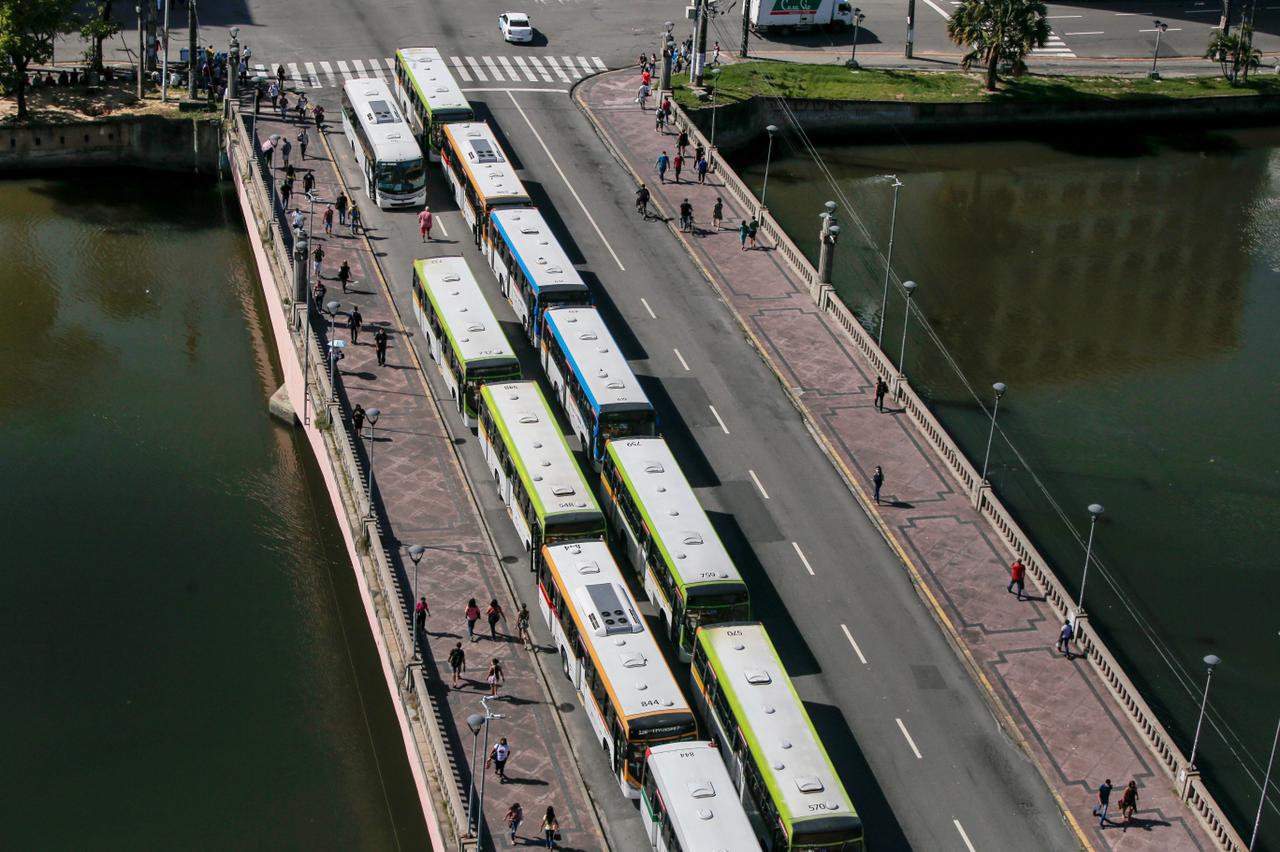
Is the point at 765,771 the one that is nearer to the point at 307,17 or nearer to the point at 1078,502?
the point at 1078,502

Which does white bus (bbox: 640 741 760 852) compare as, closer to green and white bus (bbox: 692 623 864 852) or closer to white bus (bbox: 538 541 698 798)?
white bus (bbox: 538 541 698 798)

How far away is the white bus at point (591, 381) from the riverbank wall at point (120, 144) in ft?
135

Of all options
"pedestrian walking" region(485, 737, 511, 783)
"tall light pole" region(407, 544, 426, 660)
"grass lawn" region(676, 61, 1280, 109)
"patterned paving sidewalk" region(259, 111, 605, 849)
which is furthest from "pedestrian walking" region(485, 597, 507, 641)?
"grass lawn" region(676, 61, 1280, 109)

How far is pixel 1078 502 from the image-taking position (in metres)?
95.2

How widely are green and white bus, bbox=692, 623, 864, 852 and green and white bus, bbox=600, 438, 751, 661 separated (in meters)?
2.07

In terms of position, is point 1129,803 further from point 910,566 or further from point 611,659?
point 611,659

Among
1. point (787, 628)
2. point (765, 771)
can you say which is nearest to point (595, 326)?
point (787, 628)

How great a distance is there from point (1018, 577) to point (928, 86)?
220 feet

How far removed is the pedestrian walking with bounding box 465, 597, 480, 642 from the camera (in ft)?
254

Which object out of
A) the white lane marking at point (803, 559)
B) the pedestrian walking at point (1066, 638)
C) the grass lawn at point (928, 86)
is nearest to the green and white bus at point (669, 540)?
the white lane marking at point (803, 559)

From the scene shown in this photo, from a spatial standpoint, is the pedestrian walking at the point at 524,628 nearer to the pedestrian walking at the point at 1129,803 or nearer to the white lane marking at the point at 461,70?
the pedestrian walking at the point at 1129,803

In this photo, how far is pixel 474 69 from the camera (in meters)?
133

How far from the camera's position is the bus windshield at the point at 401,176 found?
362 ft

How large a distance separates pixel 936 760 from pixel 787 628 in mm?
9342
